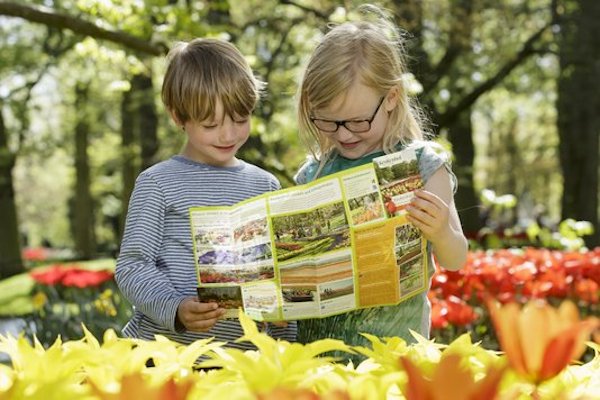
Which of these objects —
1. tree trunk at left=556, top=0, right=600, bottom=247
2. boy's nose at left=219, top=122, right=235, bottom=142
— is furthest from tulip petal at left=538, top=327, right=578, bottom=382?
tree trunk at left=556, top=0, right=600, bottom=247

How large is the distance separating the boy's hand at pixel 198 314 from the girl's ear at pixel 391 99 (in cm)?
80

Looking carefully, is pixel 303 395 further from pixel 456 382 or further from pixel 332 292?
pixel 332 292

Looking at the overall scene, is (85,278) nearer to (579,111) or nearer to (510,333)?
(510,333)

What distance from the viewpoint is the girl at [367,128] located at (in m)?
2.46

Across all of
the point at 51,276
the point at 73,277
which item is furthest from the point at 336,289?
the point at 51,276

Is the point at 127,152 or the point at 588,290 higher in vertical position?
Result: the point at 588,290

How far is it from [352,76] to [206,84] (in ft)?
1.41

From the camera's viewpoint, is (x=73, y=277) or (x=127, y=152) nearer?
(x=73, y=277)

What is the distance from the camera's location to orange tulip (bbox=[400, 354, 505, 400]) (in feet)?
3.06

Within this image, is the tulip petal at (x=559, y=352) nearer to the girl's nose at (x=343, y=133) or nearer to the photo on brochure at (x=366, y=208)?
the photo on brochure at (x=366, y=208)

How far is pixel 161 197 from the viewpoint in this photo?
2.58m

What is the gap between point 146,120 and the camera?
12.7 meters

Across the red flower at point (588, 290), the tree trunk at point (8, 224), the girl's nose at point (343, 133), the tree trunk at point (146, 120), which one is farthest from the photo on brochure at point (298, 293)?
the tree trunk at point (8, 224)

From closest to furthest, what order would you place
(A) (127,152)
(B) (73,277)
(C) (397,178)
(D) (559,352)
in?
(D) (559,352)
(C) (397,178)
(B) (73,277)
(A) (127,152)
